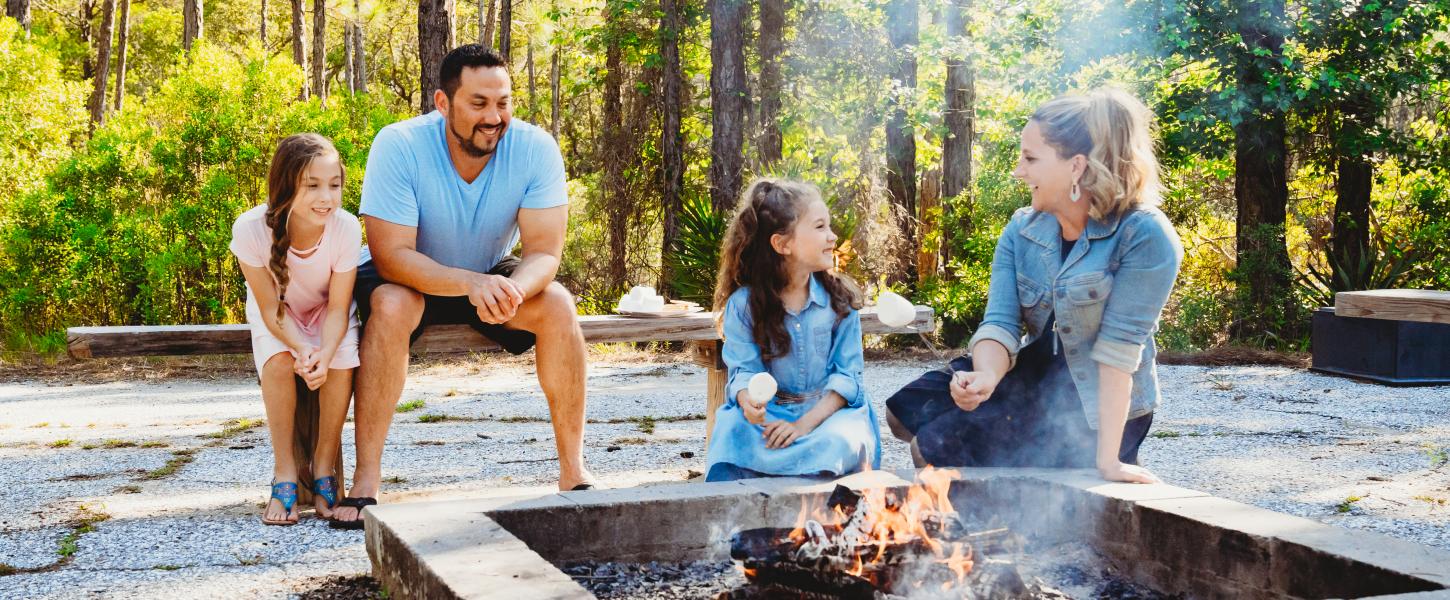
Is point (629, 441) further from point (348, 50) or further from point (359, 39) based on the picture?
point (348, 50)

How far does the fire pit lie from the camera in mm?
2141

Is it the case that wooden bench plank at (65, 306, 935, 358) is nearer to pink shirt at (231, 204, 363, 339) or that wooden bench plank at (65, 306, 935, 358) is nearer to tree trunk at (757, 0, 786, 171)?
pink shirt at (231, 204, 363, 339)

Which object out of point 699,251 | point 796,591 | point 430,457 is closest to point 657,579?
point 796,591

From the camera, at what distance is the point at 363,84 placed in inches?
1000

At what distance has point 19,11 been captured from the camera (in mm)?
14688

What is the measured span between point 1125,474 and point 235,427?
4.59m

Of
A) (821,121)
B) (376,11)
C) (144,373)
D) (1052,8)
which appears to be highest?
(376,11)

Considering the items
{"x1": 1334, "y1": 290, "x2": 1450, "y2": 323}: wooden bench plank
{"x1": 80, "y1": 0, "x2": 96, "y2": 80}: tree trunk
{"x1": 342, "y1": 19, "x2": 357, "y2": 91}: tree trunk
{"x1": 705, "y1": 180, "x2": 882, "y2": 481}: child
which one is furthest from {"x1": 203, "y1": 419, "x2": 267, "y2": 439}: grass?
{"x1": 342, "y1": 19, "x2": 357, "y2": 91}: tree trunk

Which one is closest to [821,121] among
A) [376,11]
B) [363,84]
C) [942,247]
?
[942,247]

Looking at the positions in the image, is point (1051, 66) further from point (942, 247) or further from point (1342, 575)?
point (1342, 575)

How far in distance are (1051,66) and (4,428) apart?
8.20 metres

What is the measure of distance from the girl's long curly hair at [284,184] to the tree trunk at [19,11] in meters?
13.7

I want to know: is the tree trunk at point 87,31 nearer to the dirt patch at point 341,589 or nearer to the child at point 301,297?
the child at point 301,297

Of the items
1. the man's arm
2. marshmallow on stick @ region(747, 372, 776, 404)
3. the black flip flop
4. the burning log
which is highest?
the man's arm
